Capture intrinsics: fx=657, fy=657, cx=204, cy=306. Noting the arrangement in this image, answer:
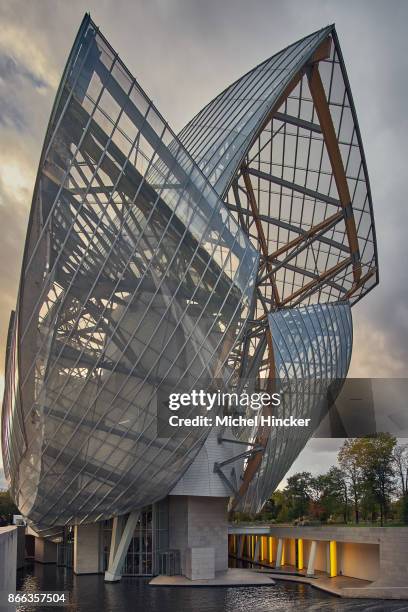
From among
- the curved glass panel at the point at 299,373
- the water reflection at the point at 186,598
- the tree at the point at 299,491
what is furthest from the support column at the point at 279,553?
the tree at the point at 299,491

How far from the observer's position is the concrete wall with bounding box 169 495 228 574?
4228 centimetres

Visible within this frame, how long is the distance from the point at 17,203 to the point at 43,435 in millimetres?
10759

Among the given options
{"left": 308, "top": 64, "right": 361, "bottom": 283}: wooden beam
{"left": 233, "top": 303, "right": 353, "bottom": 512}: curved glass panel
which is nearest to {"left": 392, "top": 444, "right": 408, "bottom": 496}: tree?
{"left": 233, "top": 303, "right": 353, "bottom": 512}: curved glass panel

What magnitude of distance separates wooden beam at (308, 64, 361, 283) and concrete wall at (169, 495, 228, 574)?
64.0ft

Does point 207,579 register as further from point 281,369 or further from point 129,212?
point 129,212

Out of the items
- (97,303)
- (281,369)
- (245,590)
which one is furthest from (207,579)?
(97,303)

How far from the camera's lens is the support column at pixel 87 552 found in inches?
1715

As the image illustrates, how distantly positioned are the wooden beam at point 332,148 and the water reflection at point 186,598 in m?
20.9

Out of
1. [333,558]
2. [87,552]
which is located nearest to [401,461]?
[333,558]

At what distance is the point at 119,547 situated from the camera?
40.3 m

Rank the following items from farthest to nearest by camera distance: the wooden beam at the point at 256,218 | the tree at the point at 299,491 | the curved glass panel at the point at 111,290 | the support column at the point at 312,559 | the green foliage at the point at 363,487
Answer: the tree at the point at 299,491 < the green foliage at the point at 363,487 < the support column at the point at 312,559 < the wooden beam at the point at 256,218 < the curved glass panel at the point at 111,290

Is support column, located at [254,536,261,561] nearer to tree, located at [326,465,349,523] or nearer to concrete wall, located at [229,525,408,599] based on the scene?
concrete wall, located at [229,525,408,599]

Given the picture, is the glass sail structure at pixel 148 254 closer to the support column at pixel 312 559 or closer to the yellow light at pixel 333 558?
the support column at pixel 312 559

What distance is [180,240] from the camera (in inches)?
1163
